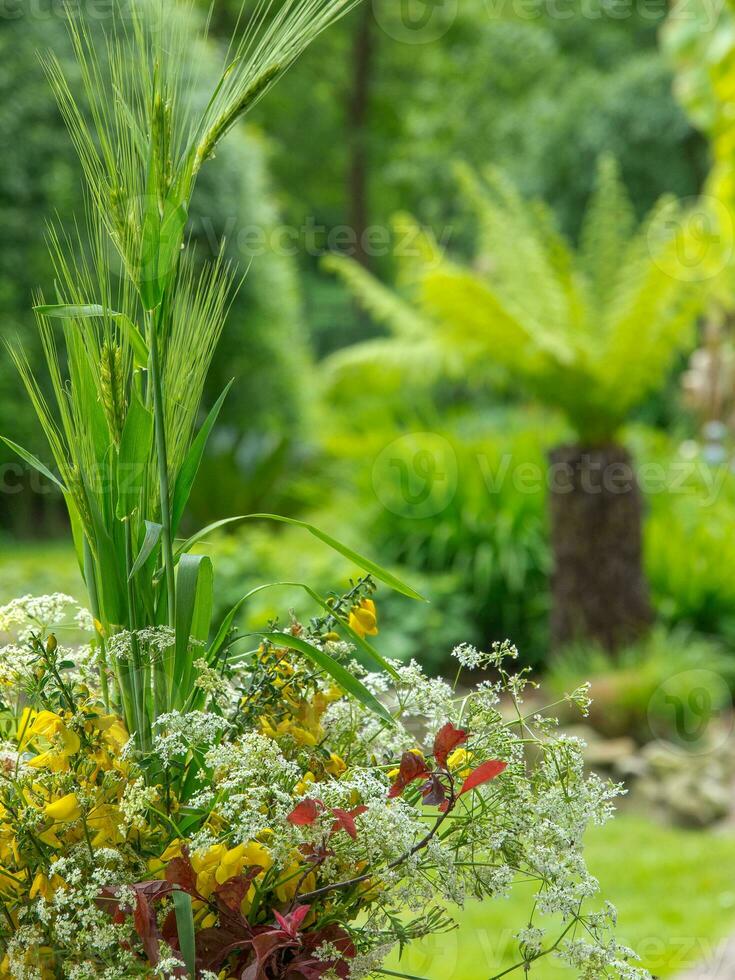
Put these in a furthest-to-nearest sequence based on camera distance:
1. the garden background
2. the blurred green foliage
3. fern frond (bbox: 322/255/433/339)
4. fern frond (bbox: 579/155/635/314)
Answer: fern frond (bbox: 322/255/433/339), fern frond (bbox: 579/155/635/314), the blurred green foliage, the garden background

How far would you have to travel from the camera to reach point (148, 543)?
0.94 m

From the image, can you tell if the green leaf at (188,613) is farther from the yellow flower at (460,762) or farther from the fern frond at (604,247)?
the fern frond at (604,247)

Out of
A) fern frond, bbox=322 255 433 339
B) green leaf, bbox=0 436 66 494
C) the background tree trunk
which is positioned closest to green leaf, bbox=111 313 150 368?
green leaf, bbox=0 436 66 494

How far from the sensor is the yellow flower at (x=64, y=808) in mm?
914

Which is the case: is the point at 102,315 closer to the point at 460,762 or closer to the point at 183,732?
the point at 183,732

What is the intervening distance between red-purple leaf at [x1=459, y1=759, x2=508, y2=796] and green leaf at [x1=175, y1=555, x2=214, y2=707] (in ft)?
0.88

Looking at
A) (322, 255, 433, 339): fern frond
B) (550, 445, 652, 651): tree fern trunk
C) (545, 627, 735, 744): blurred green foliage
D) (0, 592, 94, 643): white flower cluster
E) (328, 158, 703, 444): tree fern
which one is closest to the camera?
(0, 592, 94, 643): white flower cluster

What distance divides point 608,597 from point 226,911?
5263 millimetres

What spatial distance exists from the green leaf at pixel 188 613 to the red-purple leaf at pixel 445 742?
23 cm

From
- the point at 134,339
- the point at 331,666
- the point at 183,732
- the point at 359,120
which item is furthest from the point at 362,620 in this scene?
the point at 359,120

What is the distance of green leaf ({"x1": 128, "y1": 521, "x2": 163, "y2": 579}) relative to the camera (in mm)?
933

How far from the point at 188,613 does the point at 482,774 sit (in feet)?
0.94

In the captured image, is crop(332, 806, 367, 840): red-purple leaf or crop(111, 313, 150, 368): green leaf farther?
crop(111, 313, 150, 368): green leaf

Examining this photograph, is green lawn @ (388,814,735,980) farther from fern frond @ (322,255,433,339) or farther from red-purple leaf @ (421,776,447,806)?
fern frond @ (322,255,433,339)
